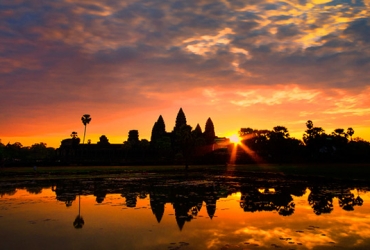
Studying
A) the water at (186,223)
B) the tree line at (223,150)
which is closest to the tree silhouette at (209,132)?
the tree line at (223,150)

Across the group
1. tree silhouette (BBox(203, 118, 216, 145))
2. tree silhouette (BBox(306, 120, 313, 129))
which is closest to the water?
tree silhouette (BBox(306, 120, 313, 129))

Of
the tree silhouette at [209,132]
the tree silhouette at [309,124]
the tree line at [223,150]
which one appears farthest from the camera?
the tree silhouette at [209,132]

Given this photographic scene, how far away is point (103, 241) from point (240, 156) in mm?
82155

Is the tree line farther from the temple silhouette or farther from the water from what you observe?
the water

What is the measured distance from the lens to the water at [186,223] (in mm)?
9727

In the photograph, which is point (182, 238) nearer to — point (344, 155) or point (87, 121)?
point (344, 155)

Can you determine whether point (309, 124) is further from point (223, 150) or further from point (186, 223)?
point (186, 223)

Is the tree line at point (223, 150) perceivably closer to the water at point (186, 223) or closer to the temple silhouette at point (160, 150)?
the temple silhouette at point (160, 150)

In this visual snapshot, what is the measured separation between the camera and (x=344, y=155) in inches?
3255

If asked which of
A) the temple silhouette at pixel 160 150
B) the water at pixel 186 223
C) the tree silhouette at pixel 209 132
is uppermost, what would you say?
the tree silhouette at pixel 209 132

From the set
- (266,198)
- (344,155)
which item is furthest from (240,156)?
(266,198)

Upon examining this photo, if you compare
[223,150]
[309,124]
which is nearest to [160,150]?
[223,150]

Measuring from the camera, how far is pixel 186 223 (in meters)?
12.6

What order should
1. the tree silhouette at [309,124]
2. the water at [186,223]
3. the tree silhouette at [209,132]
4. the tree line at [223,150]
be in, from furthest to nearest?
the tree silhouette at [209,132], the tree silhouette at [309,124], the tree line at [223,150], the water at [186,223]
